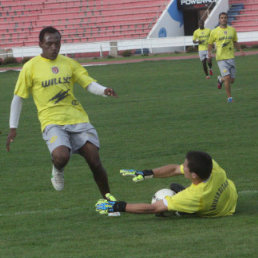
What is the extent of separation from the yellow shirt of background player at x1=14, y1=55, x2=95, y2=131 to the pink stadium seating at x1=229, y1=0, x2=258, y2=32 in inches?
1348

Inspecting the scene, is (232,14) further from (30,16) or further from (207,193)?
(207,193)

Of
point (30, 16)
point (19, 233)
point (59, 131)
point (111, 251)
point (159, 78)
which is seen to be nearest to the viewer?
point (111, 251)

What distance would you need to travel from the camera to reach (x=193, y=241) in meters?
6.16

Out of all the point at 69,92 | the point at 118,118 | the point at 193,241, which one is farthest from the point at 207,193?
the point at 118,118

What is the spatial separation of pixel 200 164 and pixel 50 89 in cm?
195

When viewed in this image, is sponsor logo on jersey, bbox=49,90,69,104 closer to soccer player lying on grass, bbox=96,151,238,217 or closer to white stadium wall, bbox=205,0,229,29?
soccer player lying on grass, bbox=96,151,238,217

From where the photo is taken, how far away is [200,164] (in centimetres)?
692

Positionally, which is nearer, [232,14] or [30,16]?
[232,14]

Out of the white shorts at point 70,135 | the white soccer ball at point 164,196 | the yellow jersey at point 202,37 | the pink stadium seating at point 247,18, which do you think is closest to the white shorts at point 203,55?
the yellow jersey at point 202,37

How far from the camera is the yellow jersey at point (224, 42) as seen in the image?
17.2m

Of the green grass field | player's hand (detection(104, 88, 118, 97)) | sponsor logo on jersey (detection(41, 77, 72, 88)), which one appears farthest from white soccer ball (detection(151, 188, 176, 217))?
sponsor logo on jersey (detection(41, 77, 72, 88))

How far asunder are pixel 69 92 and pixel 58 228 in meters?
1.60

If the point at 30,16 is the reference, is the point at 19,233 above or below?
below

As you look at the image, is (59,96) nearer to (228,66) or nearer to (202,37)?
(228,66)
